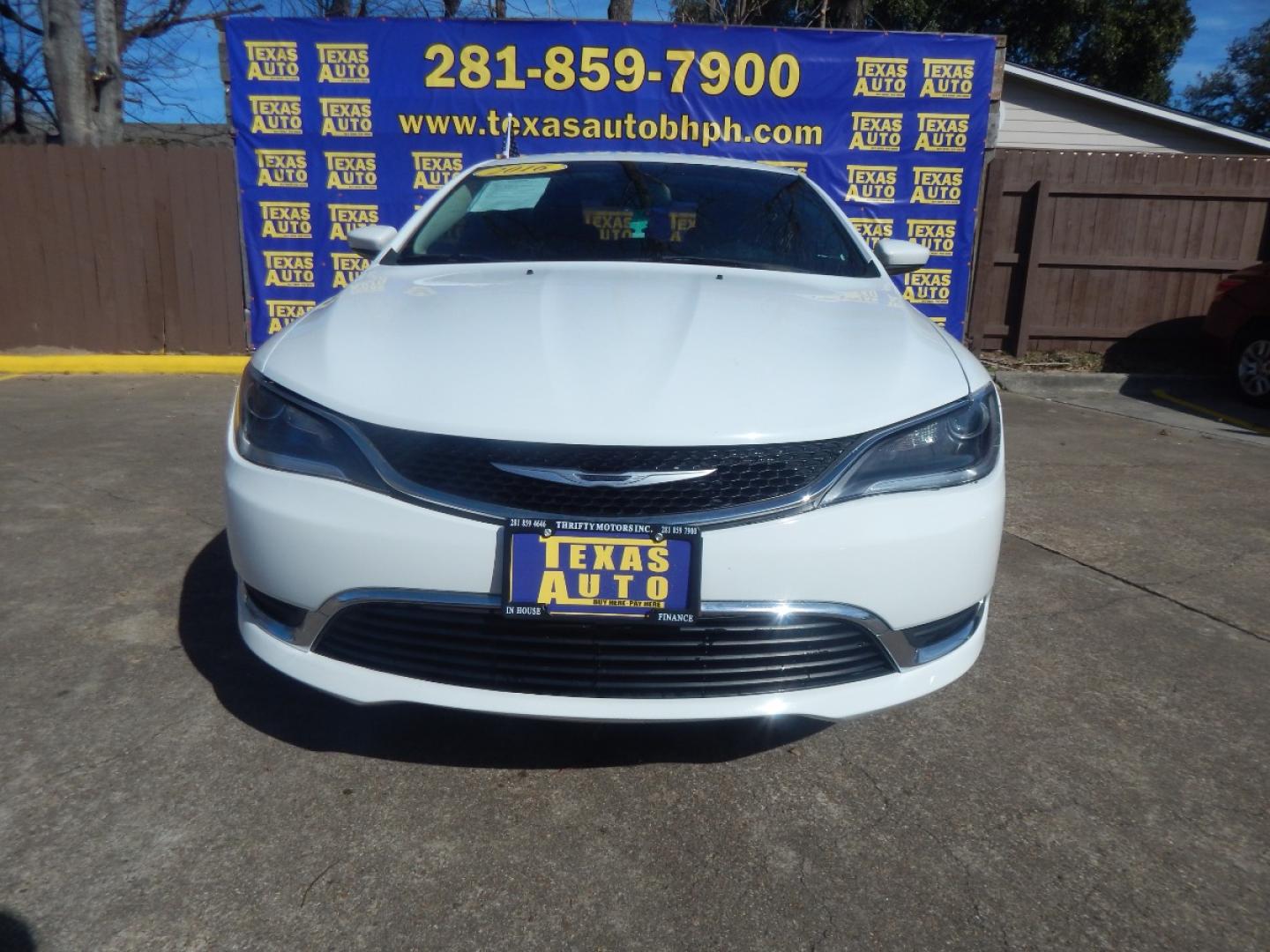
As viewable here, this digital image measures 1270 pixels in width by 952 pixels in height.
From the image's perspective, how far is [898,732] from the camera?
7.96 ft

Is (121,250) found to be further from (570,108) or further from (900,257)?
(900,257)

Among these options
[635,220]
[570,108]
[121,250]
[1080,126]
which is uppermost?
[1080,126]

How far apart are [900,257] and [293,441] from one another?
86.0 inches

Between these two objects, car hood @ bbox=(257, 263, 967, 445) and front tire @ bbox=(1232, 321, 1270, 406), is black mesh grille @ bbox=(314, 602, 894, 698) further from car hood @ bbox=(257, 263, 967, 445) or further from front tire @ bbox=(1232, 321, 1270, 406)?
front tire @ bbox=(1232, 321, 1270, 406)

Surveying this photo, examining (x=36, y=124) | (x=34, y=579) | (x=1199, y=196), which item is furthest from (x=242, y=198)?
(x=36, y=124)

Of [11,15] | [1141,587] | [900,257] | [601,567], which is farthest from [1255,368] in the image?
[11,15]

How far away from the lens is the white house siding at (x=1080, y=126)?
13844 millimetres

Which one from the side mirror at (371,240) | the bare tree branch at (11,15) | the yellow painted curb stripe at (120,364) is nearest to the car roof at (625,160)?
the side mirror at (371,240)

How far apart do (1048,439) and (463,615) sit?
510 centimetres

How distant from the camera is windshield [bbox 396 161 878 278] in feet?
10.1

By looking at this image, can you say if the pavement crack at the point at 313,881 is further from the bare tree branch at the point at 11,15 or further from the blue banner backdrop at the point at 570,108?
the bare tree branch at the point at 11,15

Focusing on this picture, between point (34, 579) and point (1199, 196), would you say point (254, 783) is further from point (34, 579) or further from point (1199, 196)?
point (1199, 196)

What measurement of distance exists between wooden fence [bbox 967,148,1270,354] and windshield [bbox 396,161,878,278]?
5.40m

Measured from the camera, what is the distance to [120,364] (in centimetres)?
778
